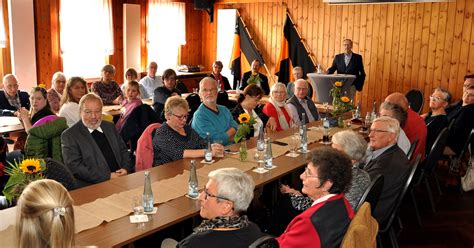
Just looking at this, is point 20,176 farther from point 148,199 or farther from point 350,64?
point 350,64

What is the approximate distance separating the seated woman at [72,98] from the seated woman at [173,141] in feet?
4.63

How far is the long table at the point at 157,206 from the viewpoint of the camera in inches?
88.6

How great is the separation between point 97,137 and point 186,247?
1950mm

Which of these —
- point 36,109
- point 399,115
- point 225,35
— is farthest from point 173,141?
point 225,35

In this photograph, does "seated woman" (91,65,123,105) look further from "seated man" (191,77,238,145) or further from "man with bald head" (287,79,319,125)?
"seated man" (191,77,238,145)

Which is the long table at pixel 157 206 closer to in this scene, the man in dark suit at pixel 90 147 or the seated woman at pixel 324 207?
the seated woman at pixel 324 207

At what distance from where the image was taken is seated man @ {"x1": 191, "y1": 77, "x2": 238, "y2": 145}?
439cm

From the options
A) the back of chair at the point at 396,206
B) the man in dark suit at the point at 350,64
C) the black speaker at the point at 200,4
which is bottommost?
the back of chair at the point at 396,206

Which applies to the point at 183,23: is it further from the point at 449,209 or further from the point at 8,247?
the point at 8,247

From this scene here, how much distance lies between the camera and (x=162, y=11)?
989 centimetres

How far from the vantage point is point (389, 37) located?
8.34 meters

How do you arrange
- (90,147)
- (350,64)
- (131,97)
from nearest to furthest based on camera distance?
1. (90,147)
2. (131,97)
3. (350,64)

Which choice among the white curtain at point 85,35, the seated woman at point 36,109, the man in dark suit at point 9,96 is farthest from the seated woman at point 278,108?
the white curtain at point 85,35

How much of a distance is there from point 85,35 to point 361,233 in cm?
770
